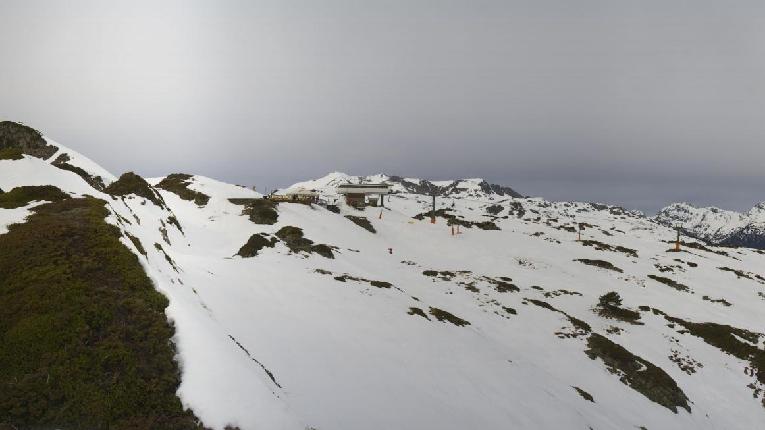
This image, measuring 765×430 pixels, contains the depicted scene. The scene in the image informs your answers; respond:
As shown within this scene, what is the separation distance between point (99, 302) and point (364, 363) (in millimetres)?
11247

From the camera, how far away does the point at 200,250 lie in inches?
1668

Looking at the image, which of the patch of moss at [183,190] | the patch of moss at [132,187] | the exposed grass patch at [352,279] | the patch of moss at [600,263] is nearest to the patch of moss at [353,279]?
the exposed grass patch at [352,279]

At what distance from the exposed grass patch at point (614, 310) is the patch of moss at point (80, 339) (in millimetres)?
45572

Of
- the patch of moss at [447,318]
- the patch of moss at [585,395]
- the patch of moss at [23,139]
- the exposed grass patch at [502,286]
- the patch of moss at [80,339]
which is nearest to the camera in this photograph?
the patch of moss at [80,339]

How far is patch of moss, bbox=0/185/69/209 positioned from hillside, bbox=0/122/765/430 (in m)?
0.11

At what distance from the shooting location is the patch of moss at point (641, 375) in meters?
26.6

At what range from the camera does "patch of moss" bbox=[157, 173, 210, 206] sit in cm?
7431

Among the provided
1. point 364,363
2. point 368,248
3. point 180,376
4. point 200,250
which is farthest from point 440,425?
point 368,248

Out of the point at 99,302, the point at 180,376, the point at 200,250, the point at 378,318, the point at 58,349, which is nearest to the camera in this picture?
the point at 58,349

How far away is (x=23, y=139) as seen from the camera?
41562 millimetres

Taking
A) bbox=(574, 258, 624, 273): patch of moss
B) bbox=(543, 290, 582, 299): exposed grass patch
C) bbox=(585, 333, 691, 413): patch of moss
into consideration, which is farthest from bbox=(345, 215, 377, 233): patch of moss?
bbox=(585, 333, 691, 413): patch of moss

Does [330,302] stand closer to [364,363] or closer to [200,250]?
[364,363]

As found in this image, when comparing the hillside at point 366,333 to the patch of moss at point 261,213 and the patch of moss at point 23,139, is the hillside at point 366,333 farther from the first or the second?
the patch of moss at point 261,213

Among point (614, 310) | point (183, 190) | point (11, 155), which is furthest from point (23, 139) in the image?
point (614, 310)
